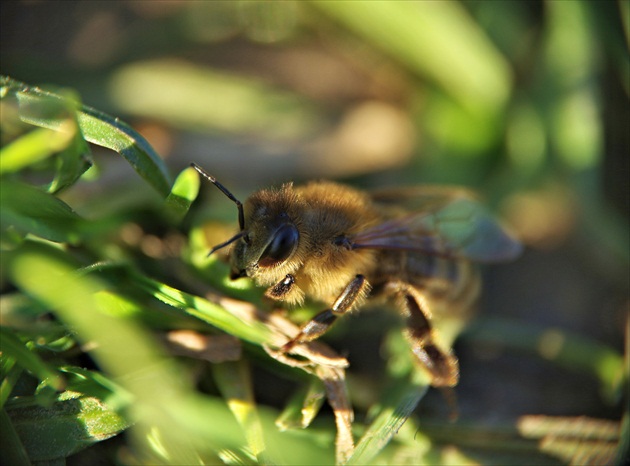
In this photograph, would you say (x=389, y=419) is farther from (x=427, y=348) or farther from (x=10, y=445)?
(x=10, y=445)

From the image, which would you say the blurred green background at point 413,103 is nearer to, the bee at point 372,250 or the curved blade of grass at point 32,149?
the bee at point 372,250

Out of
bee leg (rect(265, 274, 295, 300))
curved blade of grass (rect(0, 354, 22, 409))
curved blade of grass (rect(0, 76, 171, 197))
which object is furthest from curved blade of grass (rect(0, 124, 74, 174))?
bee leg (rect(265, 274, 295, 300))

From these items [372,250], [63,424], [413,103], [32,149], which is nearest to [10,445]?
[63,424]

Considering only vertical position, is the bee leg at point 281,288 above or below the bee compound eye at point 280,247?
below

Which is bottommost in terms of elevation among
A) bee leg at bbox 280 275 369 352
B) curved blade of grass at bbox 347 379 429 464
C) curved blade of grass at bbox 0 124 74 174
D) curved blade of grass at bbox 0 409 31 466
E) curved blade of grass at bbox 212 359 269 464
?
curved blade of grass at bbox 0 409 31 466

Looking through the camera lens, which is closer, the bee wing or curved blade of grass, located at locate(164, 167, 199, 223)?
curved blade of grass, located at locate(164, 167, 199, 223)

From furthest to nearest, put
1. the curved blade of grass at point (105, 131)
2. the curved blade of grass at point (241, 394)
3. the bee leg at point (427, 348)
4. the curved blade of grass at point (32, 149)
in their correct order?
the bee leg at point (427, 348)
the curved blade of grass at point (241, 394)
the curved blade of grass at point (105, 131)
the curved blade of grass at point (32, 149)

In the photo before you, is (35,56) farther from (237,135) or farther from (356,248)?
(356,248)

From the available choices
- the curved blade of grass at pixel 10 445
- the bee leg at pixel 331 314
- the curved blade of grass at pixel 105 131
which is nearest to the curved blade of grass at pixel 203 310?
the bee leg at pixel 331 314

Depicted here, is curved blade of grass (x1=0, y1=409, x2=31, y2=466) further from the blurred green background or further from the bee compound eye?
the blurred green background
